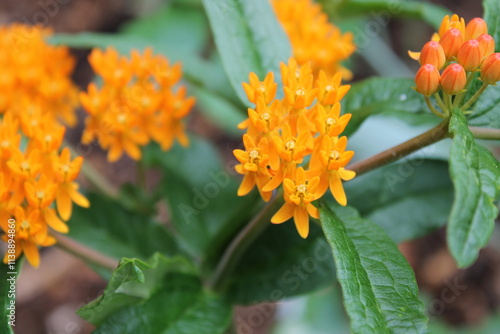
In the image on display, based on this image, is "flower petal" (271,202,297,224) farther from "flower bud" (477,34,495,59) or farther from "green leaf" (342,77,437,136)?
"flower bud" (477,34,495,59)

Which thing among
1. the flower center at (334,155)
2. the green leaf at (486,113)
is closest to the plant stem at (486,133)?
the green leaf at (486,113)

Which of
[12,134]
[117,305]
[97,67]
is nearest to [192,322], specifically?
[117,305]

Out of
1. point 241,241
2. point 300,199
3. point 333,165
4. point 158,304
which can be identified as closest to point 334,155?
point 333,165

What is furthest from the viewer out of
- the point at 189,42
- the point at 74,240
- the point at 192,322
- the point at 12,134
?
the point at 189,42

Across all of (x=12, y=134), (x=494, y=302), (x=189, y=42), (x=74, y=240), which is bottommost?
(x=494, y=302)

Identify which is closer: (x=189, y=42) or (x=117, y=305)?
(x=117, y=305)

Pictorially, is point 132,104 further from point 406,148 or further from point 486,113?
point 486,113

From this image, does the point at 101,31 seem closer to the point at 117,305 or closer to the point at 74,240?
the point at 74,240

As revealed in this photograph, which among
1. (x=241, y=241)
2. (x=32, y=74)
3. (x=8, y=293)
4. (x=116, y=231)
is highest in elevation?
(x=32, y=74)
